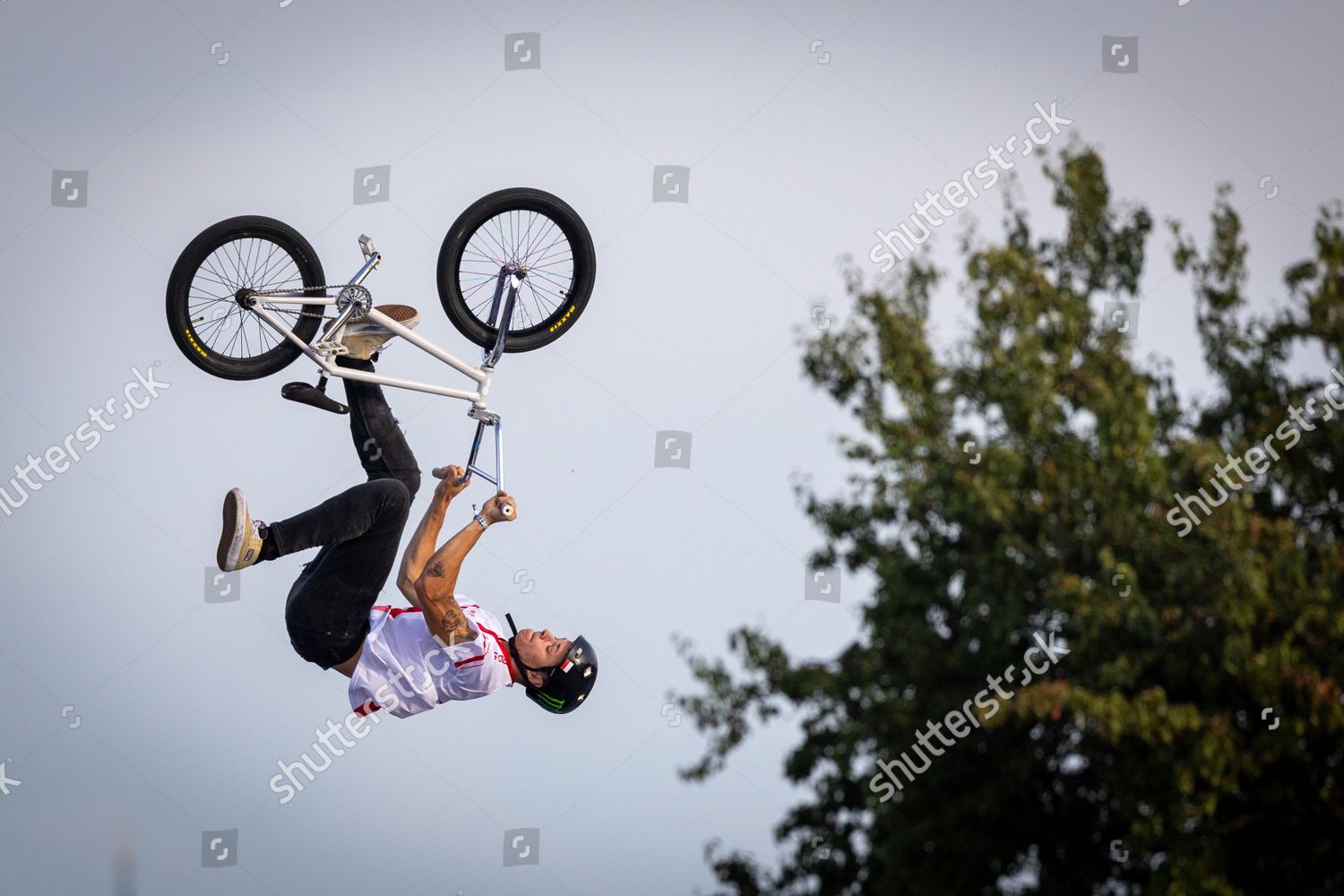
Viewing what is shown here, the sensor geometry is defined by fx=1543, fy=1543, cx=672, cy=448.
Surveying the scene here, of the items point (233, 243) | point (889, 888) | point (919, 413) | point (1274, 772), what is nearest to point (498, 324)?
point (233, 243)

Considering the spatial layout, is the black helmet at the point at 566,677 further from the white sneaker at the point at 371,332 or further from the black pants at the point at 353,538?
the white sneaker at the point at 371,332

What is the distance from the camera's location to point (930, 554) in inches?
348

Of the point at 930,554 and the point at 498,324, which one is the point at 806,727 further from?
the point at 498,324

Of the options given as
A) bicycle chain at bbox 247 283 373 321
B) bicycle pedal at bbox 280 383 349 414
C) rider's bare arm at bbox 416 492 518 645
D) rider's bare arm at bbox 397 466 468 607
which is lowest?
rider's bare arm at bbox 416 492 518 645

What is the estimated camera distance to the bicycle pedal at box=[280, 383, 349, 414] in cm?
551

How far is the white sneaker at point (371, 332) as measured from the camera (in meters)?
5.87

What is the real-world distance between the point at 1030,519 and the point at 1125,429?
739 mm

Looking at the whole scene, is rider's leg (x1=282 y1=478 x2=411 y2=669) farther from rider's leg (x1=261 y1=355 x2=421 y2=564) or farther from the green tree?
the green tree
